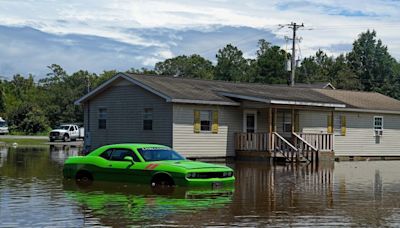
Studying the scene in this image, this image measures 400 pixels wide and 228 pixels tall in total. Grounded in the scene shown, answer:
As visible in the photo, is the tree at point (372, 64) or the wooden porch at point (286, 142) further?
the tree at point (372, 64)

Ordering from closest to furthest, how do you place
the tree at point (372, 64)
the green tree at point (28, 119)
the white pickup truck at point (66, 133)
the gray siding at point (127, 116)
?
the gray siding at point (127, 116) < the white pickup truck at point (66, 133) < the green tree at point (28, 119) < the tree at point (372, 64)

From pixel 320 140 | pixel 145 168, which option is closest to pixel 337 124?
pixel 320 140

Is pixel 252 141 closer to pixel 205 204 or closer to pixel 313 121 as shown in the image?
pixel 313 121

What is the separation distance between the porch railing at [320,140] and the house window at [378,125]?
22.4ft

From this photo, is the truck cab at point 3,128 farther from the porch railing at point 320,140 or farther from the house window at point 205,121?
the porch railing at point 320,140

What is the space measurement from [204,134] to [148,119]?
2829 millimetres

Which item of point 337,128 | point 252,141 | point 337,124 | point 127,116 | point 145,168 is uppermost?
point 127,116

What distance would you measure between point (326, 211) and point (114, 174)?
271 inches

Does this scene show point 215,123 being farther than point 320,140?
No

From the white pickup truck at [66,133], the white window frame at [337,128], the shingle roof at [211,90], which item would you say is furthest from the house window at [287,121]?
the white pickup truck at [66,133]

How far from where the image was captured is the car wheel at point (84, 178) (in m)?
20.2

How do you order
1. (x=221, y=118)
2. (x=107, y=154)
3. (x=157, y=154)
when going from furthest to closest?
(x=221, y=118)
(x=107, y=154)
(x=157, y=154)

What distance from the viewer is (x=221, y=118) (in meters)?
35.0

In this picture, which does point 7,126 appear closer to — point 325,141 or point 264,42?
point 264,42
